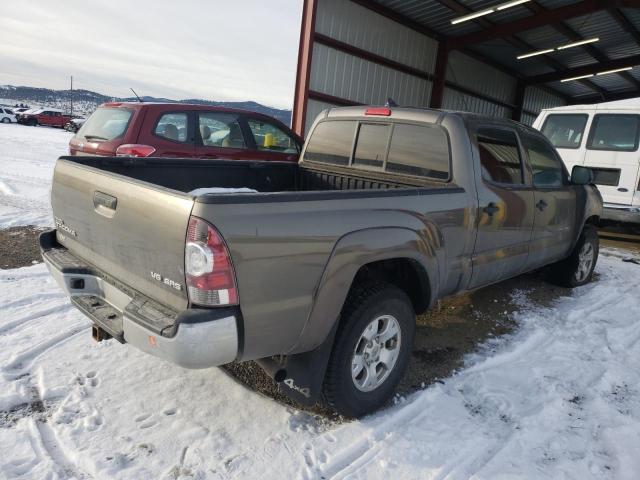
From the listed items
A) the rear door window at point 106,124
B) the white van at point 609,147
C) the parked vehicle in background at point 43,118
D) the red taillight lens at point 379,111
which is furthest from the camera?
the parked vehicle in background at point 43,118

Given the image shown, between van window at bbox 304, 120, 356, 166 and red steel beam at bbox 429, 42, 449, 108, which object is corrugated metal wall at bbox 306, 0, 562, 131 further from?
van window at bbox 304, 120, 356, 166

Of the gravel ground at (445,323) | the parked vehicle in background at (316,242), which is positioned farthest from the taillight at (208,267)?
the gravel ground at (445,323)

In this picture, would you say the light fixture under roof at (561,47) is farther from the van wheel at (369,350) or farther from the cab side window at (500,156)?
the van wheel at (369,350)

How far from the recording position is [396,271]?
10.2 ft

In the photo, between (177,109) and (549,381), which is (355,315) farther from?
(177,109)

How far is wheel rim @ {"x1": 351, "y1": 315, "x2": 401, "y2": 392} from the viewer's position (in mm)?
2707

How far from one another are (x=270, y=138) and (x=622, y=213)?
567cm

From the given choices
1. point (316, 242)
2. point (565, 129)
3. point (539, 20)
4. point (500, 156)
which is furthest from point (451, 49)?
point (316, 242)

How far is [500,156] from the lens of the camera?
12.1 ft

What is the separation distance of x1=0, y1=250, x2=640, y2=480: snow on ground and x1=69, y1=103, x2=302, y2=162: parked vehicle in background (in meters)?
3.08

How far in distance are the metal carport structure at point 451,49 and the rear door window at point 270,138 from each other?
13.6 feet

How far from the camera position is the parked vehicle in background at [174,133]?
6.17 m

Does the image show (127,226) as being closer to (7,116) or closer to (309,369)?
(309,369)

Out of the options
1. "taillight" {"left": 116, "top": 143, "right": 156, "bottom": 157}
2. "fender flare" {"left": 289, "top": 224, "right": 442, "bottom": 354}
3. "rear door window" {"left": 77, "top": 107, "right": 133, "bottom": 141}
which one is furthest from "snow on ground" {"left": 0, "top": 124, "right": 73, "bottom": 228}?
"fender flare" {"left": 289, "top": 224, "right": 442, "bottom": 354}
